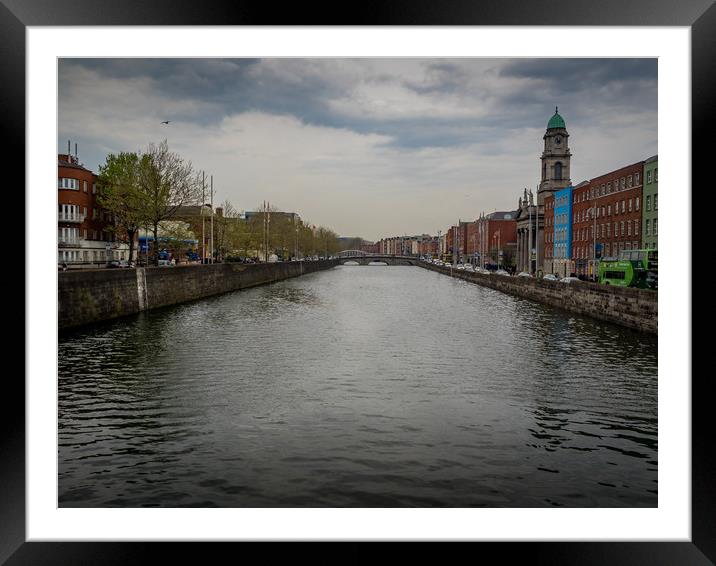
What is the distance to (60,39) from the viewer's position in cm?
550

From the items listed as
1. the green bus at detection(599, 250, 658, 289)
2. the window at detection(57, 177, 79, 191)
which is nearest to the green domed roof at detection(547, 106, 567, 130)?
the green bus at detection(599, 250, 658, 289)

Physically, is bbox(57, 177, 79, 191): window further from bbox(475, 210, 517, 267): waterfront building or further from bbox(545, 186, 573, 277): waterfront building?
bbox(475, 210, 517, 267): waterfront building

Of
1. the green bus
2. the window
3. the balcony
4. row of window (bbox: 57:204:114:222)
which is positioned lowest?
the green bus

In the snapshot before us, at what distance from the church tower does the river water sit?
265 ft

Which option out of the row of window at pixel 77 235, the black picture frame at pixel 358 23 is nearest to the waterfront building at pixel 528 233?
the row of window at pixel 77 235

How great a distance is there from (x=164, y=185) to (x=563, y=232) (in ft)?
184

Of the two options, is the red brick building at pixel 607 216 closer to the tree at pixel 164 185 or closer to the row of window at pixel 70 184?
the tree at pixel 164 185

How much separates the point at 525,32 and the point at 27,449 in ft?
18.3

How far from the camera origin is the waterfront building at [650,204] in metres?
54.2

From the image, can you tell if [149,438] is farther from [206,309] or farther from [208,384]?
[206,309]

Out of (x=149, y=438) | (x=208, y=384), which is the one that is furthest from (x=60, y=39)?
(x=208, y=384)

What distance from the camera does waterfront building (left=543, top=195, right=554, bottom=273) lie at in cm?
8900

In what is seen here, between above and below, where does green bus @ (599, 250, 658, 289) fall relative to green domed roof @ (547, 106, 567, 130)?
below

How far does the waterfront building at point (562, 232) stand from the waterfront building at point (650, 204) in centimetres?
1963
